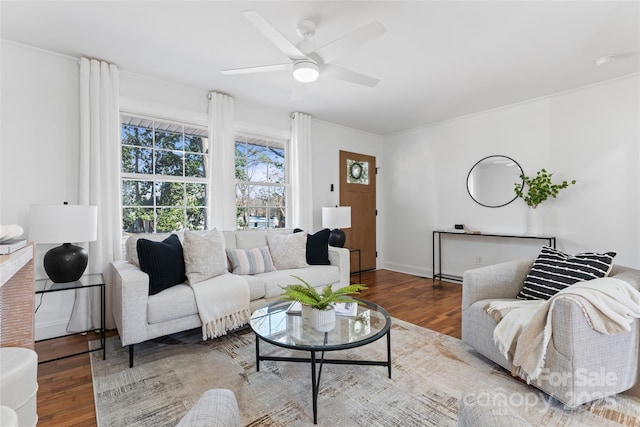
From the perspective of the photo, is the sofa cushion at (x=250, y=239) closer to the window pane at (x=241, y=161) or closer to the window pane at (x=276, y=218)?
the window pane at (x=276, y=218)

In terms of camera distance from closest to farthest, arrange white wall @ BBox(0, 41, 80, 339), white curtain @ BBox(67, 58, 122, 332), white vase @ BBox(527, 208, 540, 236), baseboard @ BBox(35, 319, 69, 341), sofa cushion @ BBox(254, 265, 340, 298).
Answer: white wall @ BBox(0, 41, 80, 339), baseboard @ BBox(35, 319, 69, 341), white curtain @ BBox(67, 58, 122, 332), sofa cushion @ BBox(254, 265, 340, 298), white vase @ BBox(527, 208, 540, 236)

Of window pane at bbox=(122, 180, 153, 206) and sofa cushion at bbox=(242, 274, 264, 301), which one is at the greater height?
window pane at bbox=(122, 180, 153, 206)

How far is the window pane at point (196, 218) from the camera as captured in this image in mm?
3529

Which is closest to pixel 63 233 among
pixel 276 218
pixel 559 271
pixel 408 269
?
pixel 276 218

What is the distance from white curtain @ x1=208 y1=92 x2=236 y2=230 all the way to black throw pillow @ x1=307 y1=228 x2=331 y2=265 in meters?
0.98

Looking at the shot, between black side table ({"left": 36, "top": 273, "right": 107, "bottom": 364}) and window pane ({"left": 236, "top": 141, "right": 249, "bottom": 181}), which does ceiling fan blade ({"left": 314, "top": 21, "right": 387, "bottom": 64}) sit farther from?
black side table ({"left": 36, "top": 273, "right": 107, "bottom": 364})

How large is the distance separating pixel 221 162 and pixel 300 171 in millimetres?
1149

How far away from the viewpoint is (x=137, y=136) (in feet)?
10.6

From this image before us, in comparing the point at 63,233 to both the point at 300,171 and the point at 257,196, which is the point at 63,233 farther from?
the point at 300,171

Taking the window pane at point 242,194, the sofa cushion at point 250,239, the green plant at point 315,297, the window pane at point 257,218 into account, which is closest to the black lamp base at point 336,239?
the window pane at point 257,218

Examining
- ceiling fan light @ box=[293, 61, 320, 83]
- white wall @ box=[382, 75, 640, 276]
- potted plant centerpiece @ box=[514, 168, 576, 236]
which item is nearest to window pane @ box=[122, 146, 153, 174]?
ceiling fan light @ box=[293, 61, 320, 83]

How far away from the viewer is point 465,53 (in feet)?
8.75

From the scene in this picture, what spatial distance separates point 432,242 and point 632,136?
257 cm

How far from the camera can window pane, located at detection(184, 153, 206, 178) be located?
11.6 feet
